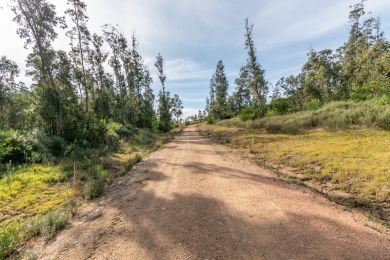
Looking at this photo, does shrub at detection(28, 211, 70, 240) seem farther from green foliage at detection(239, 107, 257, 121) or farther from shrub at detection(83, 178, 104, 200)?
green foliage at detection(239, 107, 257, 121)

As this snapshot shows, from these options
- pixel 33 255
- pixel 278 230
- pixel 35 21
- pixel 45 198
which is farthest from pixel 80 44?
pixel 278 230

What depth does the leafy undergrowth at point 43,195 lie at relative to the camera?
17.0 feet

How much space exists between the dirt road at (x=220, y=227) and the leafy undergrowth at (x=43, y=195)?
0.50 meters

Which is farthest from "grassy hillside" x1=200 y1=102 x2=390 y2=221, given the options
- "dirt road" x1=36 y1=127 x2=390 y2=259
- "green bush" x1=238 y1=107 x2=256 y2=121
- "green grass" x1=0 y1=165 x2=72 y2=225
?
"green bush" x1=238 y1=107 x2=256 y2=121

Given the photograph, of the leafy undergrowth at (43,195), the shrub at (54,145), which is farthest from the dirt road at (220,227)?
the shrub at (54,145)

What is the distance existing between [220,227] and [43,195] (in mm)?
6340

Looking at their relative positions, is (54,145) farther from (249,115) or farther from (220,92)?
(220,92)

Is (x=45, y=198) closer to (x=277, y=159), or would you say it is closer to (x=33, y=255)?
(x=33, y=255)

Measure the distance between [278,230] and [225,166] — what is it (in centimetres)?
560

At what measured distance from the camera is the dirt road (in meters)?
3.70

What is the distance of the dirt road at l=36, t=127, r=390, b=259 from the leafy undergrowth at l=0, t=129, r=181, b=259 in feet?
1.63

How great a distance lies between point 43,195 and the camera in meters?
7.97

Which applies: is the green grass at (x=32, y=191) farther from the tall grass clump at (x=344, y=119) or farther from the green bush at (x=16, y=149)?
the tall grass clump at (x=344, y=119)

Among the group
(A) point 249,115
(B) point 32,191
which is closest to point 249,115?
(A) point 249,115
